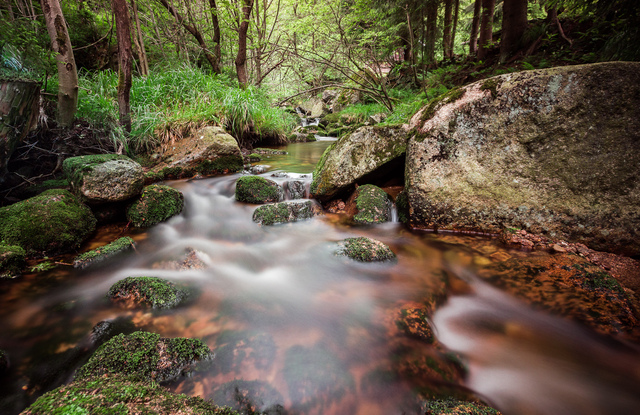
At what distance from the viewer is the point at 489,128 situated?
126 inches

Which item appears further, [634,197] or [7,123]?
[7,123]

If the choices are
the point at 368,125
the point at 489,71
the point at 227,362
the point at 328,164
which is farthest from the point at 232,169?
the point at 489,71

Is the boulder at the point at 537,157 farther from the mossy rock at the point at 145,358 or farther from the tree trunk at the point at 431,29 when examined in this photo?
the tree trunk at the point at 431,29

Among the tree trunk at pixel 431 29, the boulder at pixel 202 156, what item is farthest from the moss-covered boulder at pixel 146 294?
the tree trunk at pixel 431 29

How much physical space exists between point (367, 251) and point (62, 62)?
17.3 ft

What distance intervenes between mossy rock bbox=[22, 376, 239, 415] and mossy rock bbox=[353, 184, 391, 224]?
118 inches

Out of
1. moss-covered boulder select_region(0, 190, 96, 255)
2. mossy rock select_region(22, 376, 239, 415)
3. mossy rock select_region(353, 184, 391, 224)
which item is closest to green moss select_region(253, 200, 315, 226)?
mossy rock select_region(353, 184, 391, 224)

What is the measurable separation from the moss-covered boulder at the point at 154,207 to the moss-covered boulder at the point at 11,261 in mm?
1155

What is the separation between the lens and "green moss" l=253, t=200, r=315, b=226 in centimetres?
392

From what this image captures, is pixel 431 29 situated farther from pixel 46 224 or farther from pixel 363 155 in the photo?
pixel 46 224

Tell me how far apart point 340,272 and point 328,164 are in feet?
6.92

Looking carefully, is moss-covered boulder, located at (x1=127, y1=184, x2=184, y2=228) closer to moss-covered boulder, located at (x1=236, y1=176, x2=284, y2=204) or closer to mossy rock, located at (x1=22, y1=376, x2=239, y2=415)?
moss-covered boulder, located at (x1=236, y1=176, x2=284, y2=204)

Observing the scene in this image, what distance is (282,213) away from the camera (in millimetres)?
3996

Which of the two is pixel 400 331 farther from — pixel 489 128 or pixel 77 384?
pixel 489 128
